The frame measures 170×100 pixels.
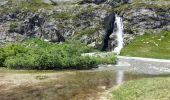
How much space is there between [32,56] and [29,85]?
43.3 m

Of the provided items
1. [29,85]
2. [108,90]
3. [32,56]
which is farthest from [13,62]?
[108,90]

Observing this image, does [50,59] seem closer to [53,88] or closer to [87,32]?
[53,88]

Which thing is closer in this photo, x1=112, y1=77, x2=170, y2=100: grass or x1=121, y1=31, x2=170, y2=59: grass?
x1=112, y1=77, x2=170, y2=100: grass

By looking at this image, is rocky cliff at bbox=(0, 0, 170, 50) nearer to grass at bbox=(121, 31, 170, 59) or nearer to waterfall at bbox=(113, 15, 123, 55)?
waterfall at bbox=(113, 15, 123, 55)

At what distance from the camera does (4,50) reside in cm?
13125

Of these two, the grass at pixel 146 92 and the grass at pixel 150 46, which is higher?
the grass at pixel 146 92

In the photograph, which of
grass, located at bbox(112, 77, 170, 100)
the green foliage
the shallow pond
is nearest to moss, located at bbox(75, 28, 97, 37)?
the green foliage

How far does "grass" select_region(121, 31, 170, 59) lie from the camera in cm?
15900

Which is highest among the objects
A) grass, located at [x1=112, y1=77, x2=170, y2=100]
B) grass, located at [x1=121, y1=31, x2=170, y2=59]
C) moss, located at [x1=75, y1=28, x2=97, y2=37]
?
moss, located at [x1=75, y1=28, x2=97, y2=37]

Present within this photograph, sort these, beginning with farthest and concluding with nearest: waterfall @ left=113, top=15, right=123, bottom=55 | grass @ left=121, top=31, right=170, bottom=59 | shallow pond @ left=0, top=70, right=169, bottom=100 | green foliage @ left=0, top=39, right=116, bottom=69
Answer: waterfall @ left=113, top=15, right=123, bottom=55 → grass @ left=121, top=31, right=170, bottom=59 → green foliage @ left=0, top=39, right=116, bottom=69 → shallow pond @ left=0, top=70, right=169, bottom=100

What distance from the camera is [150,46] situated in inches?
6791

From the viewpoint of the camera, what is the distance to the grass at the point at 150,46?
522 ft

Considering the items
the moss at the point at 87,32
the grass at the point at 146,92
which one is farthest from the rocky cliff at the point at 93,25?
the grass at the point at 146,92

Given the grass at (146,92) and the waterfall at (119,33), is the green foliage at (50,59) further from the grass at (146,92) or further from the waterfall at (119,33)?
the grass at (146,92)
